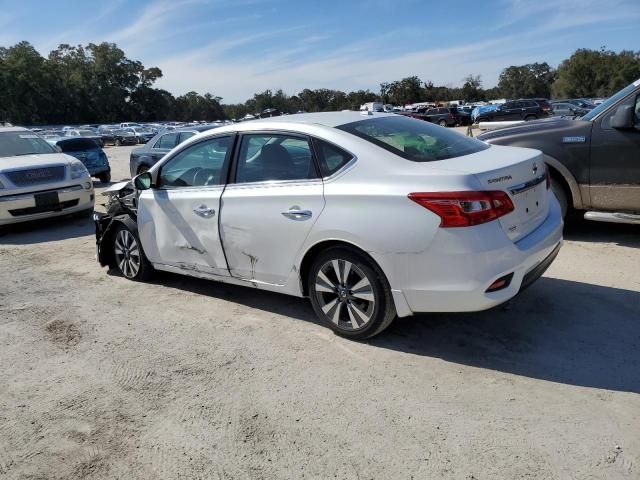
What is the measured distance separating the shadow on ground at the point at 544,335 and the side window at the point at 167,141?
855 centimetres

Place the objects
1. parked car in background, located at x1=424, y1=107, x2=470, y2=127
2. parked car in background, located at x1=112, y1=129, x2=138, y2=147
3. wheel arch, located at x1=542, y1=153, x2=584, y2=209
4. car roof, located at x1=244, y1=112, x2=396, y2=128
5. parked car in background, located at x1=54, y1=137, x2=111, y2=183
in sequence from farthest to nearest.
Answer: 1. parked car in background, located at x1=112, y1=129, x2=138, y2=147
2. parked car in background, located at x1=424, y1=107, x2=470, y2=127
3. parked car in background, located at x1=54, y1=137, x2=111, y2=183
4. wheel arch, located at x1=542, y1=153, x2=584, y2=209
5. car roof, located at x1=244, y1=112, x2=396, y2=128

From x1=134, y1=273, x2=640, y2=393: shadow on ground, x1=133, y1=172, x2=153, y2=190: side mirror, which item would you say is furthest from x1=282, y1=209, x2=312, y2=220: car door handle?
x1=133, y1=172, x2=153, y2=190: side mirror

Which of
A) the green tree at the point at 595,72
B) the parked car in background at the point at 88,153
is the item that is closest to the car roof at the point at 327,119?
the parked car in background at the point at 88,153

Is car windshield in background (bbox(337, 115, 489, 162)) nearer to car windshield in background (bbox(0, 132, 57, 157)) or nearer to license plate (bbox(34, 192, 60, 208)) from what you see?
license plate (bbox(34, 192, 60, 208))

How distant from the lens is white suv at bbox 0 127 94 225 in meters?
8.31

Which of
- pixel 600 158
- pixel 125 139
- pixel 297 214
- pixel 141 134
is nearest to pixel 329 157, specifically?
pixel 297 214

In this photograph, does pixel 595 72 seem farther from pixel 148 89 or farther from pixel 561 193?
pixel 561 193

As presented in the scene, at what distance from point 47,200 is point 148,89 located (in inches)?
4260

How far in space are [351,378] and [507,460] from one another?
1.13 m

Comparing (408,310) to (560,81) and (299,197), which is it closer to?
(299,197)

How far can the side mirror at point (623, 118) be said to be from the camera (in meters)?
5.60

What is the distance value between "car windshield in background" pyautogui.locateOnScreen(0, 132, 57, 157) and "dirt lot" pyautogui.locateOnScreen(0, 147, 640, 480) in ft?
17.8

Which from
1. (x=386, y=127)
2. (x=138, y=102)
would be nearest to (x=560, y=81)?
(x=138, y=102)

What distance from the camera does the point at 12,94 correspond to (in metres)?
83.8
